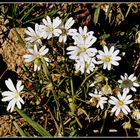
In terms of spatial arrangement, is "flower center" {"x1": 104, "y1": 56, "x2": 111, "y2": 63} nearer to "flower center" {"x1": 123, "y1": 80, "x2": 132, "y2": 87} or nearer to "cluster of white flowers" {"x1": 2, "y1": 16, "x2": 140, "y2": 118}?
"cluster of white flowers" {"x1": 2, "y1": 16, "x2": 140, "y2": 118}

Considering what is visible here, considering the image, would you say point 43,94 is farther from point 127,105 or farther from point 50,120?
point 127,105

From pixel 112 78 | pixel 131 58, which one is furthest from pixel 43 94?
pixel 131 58

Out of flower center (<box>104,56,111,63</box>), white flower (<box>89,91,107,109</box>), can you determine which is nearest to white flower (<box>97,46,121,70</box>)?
flower center (<box>104,56,111,63</box>)

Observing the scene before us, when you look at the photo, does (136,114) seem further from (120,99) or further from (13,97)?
(13,97)

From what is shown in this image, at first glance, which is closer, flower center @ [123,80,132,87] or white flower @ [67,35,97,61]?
white flower @ [67,35,97,61]

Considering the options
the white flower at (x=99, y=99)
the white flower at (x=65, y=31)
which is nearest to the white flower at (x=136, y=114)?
the white flower at (x=99, y=99)

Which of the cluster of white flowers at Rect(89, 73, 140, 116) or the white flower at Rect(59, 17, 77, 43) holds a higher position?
the white flower at Rect(59, 17, 77, 43)
